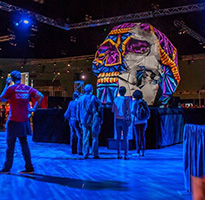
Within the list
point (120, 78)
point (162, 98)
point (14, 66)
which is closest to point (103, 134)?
point (120, 78)

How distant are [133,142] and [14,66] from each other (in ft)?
67.5

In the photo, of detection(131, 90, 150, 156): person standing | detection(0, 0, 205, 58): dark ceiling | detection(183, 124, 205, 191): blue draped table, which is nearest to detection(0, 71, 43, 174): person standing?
detection(183, 124, 205, 191): blue draped table

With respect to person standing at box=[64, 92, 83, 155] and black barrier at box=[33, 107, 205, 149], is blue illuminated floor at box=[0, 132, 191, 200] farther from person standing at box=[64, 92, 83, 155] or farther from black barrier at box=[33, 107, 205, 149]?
black barrier at box=[33, 107, 205, 149]

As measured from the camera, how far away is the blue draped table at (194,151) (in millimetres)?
3432

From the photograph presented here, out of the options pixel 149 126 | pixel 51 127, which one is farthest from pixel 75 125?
pixel 51 127

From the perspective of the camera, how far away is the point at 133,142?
8.59 meters

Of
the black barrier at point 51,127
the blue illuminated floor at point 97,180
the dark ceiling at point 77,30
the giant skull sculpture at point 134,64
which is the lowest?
the blue illuminated floor at point 97,180

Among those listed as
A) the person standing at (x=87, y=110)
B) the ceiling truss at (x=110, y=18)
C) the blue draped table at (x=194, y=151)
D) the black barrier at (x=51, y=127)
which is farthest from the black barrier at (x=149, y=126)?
the ceiling truss at (x=110, y=18)

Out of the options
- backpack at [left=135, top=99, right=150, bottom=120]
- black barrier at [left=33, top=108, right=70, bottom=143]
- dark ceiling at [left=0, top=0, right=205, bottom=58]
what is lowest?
black barrier at [left=33, top=108, right=70, bottom=143]

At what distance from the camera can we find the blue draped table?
343cm

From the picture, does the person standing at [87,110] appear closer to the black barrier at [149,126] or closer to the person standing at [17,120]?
the person standing at [17,120]

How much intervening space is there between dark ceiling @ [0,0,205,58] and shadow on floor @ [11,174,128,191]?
11.5 metres

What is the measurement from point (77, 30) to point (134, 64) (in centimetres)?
974

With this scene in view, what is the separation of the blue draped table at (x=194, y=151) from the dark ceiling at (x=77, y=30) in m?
12.4
